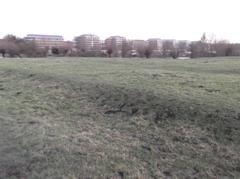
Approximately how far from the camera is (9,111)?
291 inches

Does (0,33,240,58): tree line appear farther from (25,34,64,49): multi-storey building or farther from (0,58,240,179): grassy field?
(0,58,240,179): grassy field

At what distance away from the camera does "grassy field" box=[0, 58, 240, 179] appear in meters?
4.49

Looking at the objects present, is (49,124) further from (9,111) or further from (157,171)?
(157,171)

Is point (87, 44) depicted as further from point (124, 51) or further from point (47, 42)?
point (124, 51)

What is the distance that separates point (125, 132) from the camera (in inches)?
229

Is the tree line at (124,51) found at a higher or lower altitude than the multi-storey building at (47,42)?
lower

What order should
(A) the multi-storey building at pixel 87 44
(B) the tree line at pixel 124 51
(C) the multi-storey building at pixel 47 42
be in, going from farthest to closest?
(C) the multi-storey building at pixel 47 42 < (A) the multi-storey building at pixel 87 44 < (B) the tree line at pixel 124 51

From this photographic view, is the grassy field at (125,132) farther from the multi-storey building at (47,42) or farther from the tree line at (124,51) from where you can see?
the multi-storey building at (47,42)

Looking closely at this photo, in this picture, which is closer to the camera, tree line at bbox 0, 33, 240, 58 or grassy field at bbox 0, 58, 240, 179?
grassy field at bbox 0, 58, 240, 179

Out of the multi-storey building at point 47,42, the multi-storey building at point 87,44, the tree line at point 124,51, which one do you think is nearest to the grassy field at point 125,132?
the tree line at point 124,51

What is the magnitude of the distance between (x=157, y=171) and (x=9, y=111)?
4367 mm

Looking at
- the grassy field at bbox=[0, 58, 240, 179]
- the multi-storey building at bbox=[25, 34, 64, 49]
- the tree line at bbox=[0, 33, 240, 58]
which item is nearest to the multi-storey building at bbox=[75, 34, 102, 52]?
the multi-storey building at bbox=[25, 34, 64, 49]

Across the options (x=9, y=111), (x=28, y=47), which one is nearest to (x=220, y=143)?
(x=9, y=111)

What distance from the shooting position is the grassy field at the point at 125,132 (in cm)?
449
